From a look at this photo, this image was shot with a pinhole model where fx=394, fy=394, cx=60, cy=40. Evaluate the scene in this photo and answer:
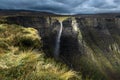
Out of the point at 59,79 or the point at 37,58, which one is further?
the point at 37,58

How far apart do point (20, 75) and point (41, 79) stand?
0.66m

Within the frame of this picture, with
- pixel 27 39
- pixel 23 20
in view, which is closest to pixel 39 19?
pixel 23 20

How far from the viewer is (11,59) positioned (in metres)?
12.3

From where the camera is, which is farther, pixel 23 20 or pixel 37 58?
pixel 23 20

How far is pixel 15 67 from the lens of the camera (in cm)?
1185

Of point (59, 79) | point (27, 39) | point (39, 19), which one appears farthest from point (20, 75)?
point (39, 19)

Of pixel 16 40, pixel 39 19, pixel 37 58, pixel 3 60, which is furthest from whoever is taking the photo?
pixel 39 19

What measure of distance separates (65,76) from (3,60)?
6.76 ft

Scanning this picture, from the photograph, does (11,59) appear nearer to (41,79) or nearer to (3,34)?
(41,79)

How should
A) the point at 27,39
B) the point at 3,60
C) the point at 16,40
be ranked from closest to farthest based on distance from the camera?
the point at 3,60 < the point at 16,40 < the point at 27,39

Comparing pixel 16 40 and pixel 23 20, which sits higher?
pixel 16 40

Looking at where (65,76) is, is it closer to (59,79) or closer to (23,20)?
(59,79)

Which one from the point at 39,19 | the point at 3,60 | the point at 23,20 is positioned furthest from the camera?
the point at 39,19

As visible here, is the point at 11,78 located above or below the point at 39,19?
above
